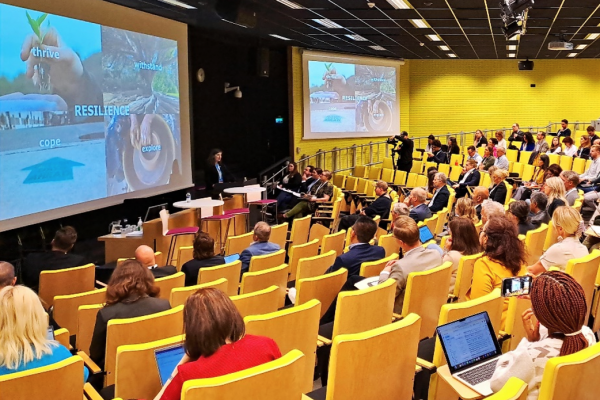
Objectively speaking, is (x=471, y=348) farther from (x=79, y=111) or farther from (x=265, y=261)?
(x=79, y=111)

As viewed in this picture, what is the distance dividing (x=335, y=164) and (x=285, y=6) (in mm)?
7974

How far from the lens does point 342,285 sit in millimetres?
4434

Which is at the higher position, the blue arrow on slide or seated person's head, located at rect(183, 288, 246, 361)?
the blue arrow on slide

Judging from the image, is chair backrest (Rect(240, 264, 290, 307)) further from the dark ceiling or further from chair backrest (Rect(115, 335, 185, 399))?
the dark ceiling

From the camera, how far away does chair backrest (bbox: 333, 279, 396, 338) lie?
3.42 meters

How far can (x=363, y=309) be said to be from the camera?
11.7 ft

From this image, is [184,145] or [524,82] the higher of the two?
[524,82]

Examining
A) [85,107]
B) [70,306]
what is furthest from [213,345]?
[85,107]

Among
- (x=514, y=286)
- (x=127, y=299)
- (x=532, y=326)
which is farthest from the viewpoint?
(x=127, y=299)

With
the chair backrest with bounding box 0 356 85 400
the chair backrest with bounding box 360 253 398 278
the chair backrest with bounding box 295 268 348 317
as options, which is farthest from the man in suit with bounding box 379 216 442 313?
the chair backrest with bounding box 0 356 85 400

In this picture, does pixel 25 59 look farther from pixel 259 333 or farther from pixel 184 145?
pixel 259 333

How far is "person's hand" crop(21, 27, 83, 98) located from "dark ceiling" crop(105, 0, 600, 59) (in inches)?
50.6

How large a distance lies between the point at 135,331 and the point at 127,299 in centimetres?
45

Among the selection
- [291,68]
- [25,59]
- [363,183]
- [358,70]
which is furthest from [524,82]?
[25,59]
